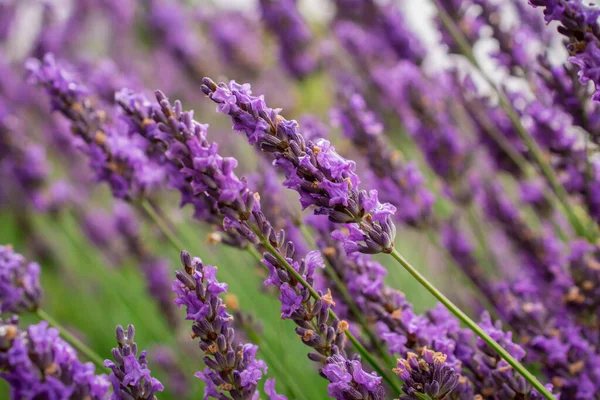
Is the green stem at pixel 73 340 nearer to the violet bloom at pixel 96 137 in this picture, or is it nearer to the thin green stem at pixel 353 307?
the violet bloom at pixel 96 137

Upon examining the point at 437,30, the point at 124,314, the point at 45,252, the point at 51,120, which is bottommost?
the point at 124,314

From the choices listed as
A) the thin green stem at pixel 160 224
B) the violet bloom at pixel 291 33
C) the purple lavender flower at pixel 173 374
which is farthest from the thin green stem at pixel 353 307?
the violet bloom at pixel 291 33

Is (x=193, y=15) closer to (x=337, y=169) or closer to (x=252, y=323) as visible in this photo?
(x=252, y=323)

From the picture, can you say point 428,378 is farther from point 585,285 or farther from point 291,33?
point 291,33

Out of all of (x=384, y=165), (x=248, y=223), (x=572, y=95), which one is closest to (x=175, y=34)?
(x=384, y=165)

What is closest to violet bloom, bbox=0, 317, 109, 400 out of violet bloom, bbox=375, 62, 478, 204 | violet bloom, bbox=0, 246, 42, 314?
violet bloom, bbox=0, 246, 42, 314

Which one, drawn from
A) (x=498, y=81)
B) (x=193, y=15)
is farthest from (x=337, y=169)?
(x=193, y=15)
